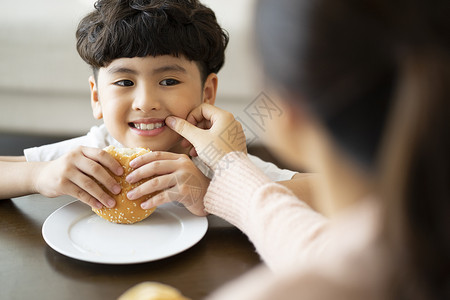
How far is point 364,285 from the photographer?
43 cm

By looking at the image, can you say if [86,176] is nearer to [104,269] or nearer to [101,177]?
[101,177]

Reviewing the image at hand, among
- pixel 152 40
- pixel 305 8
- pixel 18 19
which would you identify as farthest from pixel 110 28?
pixel 18 19

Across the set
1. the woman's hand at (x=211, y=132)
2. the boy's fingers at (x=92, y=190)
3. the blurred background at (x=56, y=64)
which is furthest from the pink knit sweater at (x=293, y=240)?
the blurred background at (x=56, y=64)

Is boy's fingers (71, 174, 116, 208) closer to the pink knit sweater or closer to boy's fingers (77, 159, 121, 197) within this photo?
boy's fingers (77, 159, 121, 197)

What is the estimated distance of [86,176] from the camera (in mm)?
1043

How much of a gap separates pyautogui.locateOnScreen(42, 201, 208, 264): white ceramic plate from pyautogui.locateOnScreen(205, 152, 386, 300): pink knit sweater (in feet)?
0.28

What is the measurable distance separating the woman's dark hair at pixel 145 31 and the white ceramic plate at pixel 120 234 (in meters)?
0.43

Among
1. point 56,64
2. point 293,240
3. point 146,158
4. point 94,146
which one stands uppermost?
point 293,240

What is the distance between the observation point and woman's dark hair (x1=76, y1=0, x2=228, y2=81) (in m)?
1.29

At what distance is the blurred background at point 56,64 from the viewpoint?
8.20 feet

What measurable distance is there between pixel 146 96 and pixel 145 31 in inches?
6.7

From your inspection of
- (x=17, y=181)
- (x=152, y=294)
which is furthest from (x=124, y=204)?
(x=152, y=294)

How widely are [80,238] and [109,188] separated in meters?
0.13

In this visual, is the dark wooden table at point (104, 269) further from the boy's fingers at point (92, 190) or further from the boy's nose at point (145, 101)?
the boy's nose at point (145, 101)
